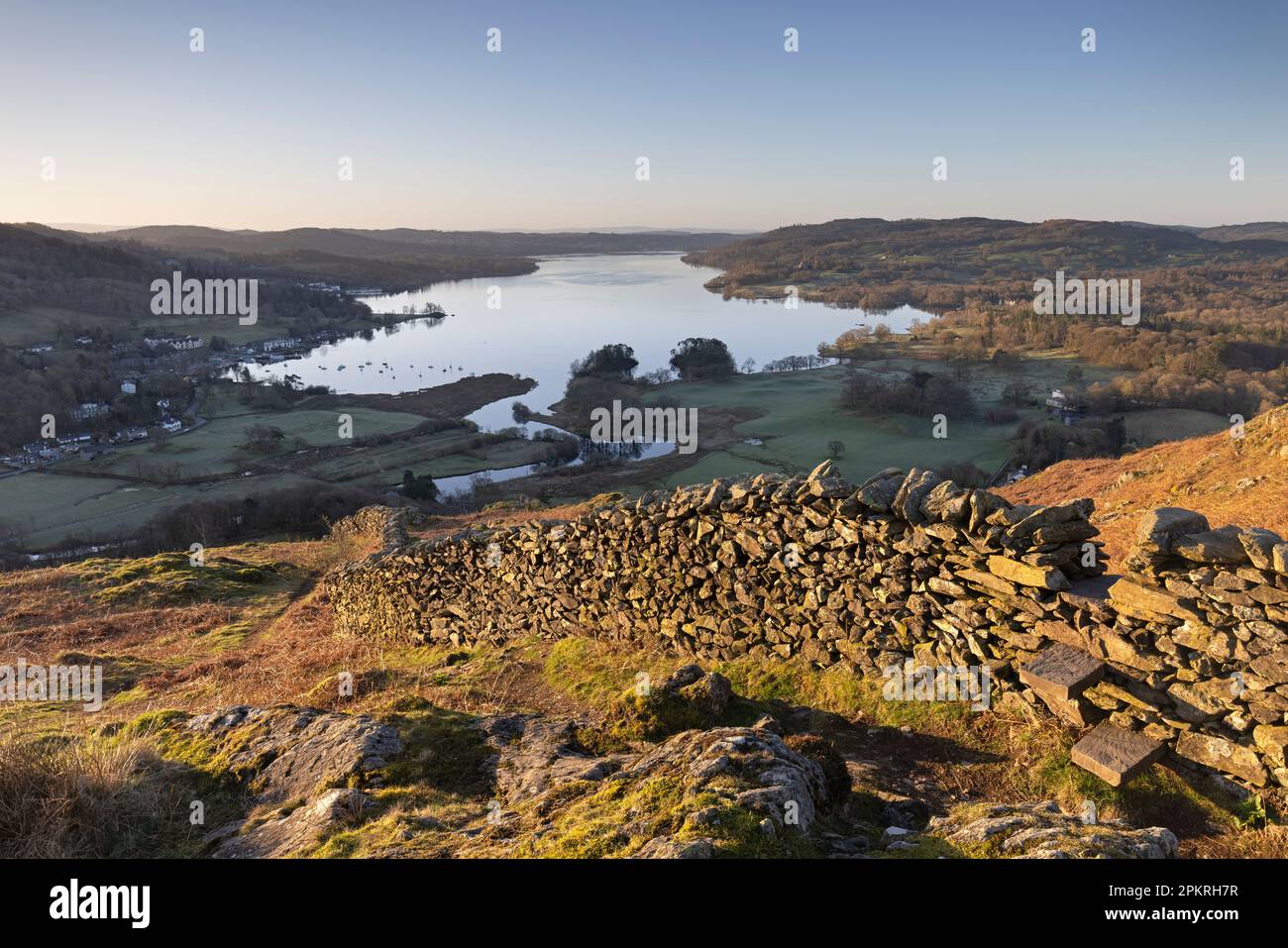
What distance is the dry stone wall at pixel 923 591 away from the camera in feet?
14.8

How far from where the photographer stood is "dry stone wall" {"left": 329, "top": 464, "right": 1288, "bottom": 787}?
4523 mm

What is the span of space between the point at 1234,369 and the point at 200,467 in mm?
91760

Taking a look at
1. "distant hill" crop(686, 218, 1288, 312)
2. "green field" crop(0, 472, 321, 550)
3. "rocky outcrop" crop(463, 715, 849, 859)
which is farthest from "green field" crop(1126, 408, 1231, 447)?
"distant hill" crop(686, 218, 1288, 312)

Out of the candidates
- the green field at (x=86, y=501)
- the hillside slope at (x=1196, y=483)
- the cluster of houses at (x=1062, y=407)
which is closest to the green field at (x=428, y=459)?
the green field at (x=86, y=501)

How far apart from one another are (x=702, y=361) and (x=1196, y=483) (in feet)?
271

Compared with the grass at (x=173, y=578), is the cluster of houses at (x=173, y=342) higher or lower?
higher

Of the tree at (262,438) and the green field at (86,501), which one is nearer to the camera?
the green field at (86,501)

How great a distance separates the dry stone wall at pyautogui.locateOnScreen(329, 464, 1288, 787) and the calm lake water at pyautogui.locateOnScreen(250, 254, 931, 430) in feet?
231

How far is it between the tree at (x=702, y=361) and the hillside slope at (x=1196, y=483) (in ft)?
243

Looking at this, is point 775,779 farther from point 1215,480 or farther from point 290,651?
point 1215,480

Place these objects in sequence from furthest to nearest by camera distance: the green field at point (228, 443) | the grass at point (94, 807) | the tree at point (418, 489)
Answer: the green field at point (228, 443), the tree at point (418, 489), the grass at point (94, 807)

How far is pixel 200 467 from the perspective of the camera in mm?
60719

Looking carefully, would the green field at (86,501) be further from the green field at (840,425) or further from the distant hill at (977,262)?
the distant hill at (977,262)

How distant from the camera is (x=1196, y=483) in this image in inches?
501
